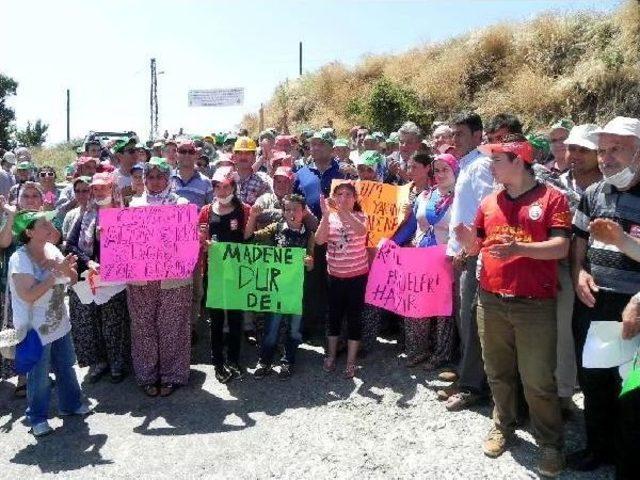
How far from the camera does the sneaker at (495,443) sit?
4066mm

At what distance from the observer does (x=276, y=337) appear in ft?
19.1

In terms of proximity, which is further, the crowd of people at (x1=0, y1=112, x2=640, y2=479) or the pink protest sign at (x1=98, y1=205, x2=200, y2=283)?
the pink protest sign at (x1=98, y1=205, x2=200, y2=283)

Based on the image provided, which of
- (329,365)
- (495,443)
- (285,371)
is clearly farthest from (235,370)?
(495,443)

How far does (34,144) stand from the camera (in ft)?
162

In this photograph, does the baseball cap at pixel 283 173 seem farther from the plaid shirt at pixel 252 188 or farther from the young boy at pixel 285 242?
the plaid shirt at pixel 252 188

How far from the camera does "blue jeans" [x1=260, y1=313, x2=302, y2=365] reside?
5.80 meters

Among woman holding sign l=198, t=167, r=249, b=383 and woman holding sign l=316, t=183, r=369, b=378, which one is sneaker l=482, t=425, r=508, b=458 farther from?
woman holding sign l=198, t=167, r=249, b=383

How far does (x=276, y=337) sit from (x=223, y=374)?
62cm

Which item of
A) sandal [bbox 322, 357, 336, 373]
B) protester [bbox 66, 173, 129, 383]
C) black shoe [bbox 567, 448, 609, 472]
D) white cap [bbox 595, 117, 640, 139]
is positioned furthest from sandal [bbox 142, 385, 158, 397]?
white cap [bbox 595, 117, 640, 139]

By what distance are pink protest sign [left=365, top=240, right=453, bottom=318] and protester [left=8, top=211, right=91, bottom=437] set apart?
273cm

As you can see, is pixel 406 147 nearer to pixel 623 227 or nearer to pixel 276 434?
pixel 276 434

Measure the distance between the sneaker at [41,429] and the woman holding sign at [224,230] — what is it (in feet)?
5.12

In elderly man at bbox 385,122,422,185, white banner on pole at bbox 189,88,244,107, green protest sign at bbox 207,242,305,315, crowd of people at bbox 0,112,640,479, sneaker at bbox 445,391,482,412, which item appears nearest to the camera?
crowd of people at bbox 0,112,640,479

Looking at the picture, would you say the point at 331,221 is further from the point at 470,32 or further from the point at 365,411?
the point at 470,32
